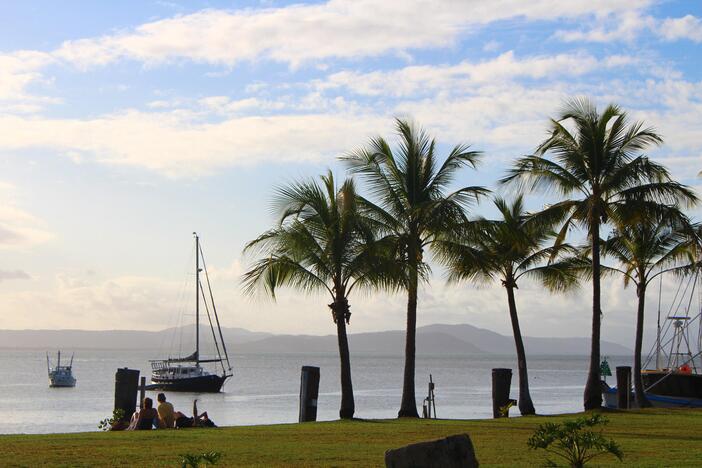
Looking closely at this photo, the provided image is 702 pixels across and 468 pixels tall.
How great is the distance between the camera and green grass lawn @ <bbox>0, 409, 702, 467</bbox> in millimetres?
15516

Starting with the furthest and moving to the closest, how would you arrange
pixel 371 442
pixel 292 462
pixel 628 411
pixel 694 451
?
1. pixel 628 411
2. pixel 371 442
3. pixel 694 451
4. pixel 292 462

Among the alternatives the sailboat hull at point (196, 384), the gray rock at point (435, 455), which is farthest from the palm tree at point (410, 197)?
the sailboat hull at point (196, 384)

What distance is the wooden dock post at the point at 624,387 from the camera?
3241 centimetres

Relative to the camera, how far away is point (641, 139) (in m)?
29.5

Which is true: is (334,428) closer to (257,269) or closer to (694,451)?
(257,269)

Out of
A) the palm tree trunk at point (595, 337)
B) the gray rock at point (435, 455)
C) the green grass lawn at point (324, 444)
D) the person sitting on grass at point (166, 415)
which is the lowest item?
the green grass lawn at point (324, 444)

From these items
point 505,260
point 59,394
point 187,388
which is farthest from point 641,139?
point 59,394

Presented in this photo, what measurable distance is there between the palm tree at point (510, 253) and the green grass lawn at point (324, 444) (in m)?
5.79

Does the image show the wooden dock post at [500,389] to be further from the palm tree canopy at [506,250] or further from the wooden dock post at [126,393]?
the wooden dock post at [126,393]

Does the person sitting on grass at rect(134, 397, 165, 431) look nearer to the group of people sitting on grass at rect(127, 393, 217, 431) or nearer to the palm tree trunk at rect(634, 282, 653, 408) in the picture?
the group of people sitting on grass at rect(127, 393, 217, 431)

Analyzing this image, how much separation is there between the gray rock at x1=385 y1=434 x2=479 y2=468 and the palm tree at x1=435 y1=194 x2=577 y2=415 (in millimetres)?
17154

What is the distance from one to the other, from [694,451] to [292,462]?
289 inches

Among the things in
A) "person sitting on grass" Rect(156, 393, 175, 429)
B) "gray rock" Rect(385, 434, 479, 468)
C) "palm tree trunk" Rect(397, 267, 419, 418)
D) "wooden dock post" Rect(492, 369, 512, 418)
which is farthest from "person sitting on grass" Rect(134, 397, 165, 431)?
"gray rock" Rect(385, 434, 479, 468)

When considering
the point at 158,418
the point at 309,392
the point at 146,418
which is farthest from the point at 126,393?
the point at 309,392
